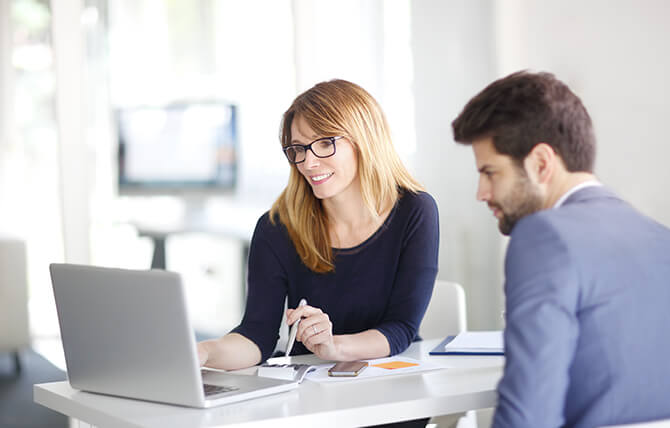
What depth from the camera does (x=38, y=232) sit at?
3.25 m

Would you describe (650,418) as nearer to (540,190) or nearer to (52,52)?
(540,190)

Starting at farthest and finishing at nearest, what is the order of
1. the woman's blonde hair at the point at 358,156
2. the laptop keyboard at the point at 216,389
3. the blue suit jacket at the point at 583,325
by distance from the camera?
the woman's blonde hair at the point at 358,156 → the laptop keyboard at the point at 216,389 → the blue suit jacket at the point at 583,325

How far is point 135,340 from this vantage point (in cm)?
146

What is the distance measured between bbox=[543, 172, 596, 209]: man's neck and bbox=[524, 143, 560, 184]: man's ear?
0.02 m

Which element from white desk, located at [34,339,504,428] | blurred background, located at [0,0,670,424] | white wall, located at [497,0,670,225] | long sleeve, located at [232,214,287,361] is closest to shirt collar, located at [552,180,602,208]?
white desk, located at [34,339,504,428]

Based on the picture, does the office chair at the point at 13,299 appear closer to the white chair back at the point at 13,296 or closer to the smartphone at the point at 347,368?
the white chair back at the point at 13,296

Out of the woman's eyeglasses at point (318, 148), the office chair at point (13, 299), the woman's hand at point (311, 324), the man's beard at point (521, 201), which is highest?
the woman's eyeglasses at point (318, 148)

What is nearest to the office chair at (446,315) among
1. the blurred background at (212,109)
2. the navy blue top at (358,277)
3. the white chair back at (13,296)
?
the navy blue top at (358,277)

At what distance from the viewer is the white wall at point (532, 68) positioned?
267 cm

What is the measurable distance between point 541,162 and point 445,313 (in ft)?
3.80

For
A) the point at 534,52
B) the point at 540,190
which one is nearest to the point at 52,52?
the point at 534,52

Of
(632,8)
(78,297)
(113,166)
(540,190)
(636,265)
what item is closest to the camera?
(636,265)

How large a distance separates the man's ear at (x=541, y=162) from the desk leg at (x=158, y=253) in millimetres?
2495

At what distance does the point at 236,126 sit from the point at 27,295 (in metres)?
1.22
